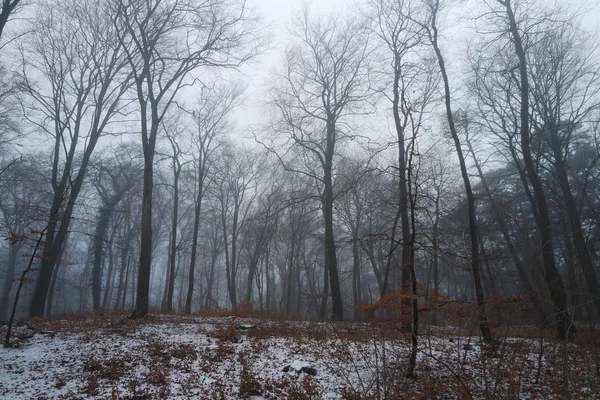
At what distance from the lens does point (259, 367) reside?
679 centimetres

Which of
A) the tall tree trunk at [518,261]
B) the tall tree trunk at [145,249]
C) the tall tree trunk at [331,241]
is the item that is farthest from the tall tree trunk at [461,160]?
the tall tree trunk at [145,249]

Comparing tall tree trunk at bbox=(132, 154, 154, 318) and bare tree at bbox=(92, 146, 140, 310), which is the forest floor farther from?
bare tree at bbox=(92, 146, 140, 310)

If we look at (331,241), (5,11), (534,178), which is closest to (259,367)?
(331,241)

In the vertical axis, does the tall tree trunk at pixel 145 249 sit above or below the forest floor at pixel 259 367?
above

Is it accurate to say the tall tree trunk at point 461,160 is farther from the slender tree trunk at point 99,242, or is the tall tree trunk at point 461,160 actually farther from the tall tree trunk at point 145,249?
the slender tree trunk at point 99,242

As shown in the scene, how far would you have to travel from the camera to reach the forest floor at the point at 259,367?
4.94 meters

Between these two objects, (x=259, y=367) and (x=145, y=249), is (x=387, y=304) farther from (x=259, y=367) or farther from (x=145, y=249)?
(x=145, y=249)

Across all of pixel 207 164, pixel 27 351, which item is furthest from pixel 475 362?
pixel 207 164

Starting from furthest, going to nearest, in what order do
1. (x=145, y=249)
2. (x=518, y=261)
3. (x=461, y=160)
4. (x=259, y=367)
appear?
(x=518, y=261)
(x=145, y=249)
(x=461, y=160)
(x=259, y=367)

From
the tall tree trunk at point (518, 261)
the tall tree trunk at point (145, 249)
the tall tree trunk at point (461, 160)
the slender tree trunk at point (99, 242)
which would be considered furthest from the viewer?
the slender tree trunk at point (99, 242)

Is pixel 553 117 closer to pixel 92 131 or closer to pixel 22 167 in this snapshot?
pixel 92 131

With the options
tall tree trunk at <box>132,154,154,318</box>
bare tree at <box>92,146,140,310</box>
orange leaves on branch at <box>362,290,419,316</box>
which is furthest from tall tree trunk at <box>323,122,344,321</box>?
bare tree at <box>92,146,140,310</box>

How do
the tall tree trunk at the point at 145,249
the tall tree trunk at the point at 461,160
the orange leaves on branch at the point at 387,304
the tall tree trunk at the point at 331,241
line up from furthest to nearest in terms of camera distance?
1. the tall tree trunk at the point at 331,241
2. the tall tree trunk at the point at 145,249
3. the tall tree trunk at the point at 461,160
4. the orange leaves on branch at the point at 387,304

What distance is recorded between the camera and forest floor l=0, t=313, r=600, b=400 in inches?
A: 195
